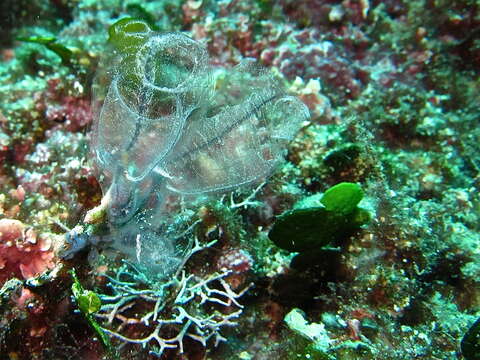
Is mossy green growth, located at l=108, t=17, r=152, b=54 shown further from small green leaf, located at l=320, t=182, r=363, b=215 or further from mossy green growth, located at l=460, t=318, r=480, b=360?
mossy green growth, located at l=460, t=318, r=480, b=360

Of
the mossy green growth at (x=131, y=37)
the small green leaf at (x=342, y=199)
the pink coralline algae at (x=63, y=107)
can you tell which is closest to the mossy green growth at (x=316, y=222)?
the small green leaf at (x=342, y=199)

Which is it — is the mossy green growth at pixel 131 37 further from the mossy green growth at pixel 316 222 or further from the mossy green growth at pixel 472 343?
the mossy green growth at pixel 472 343

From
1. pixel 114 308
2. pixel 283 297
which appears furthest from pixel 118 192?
pixel 283 297

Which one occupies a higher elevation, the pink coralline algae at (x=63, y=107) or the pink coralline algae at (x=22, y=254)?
the pink coralline algae at (x=63, y=107)

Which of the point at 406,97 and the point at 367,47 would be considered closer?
the point at 406,97

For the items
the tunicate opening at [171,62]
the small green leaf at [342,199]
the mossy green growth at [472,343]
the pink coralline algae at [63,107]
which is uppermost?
the tunicate opening at [171,62]

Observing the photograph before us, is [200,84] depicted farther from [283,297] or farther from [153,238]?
[283,297]
